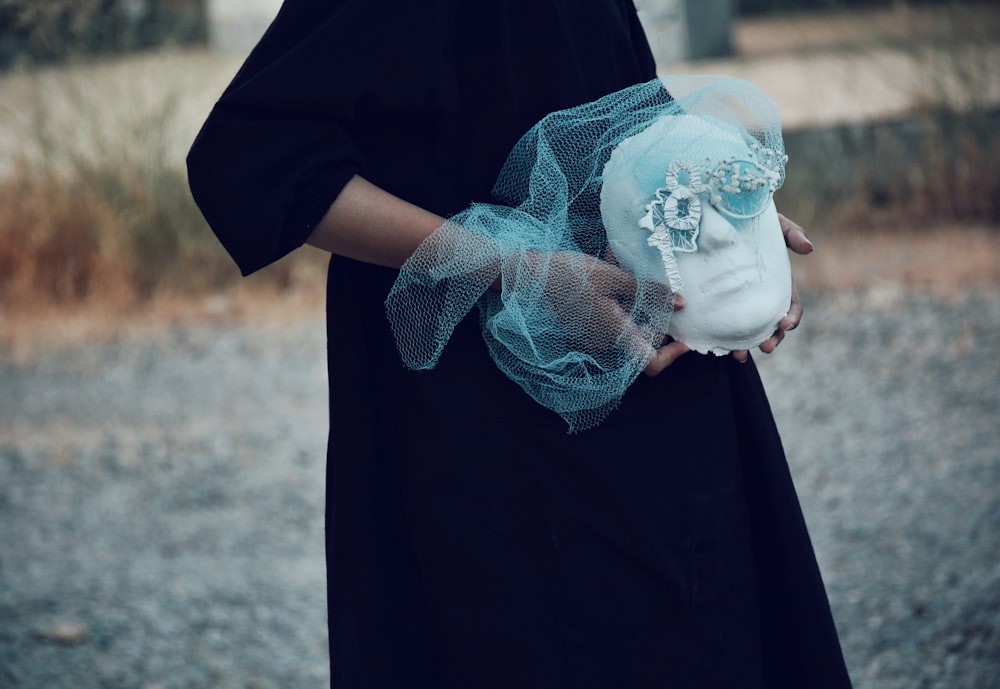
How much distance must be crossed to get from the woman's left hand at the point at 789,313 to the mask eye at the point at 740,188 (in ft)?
0.32

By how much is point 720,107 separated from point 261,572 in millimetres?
2563

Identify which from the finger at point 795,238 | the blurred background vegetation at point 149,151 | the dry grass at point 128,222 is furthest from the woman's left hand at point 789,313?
the blurred background vegetation at point 149,151

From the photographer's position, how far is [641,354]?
1259 millimetres

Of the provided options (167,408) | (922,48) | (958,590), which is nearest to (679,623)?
(958,590)

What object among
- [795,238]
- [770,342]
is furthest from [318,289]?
[770,342]

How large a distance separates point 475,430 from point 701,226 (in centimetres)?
34

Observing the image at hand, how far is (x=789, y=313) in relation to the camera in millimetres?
1358

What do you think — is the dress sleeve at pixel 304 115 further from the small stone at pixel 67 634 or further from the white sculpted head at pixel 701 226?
the small stone at pixel 67 634

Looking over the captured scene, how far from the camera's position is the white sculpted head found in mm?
1255

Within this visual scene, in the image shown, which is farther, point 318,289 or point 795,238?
point 318,289

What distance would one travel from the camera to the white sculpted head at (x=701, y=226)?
4.12 feet

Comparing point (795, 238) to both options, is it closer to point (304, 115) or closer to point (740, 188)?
point (740, 188)

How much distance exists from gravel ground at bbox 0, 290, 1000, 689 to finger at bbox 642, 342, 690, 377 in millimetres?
1790

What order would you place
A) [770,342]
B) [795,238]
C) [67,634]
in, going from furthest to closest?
1. [67,634]
2. [795,238]
3. [770,342]
